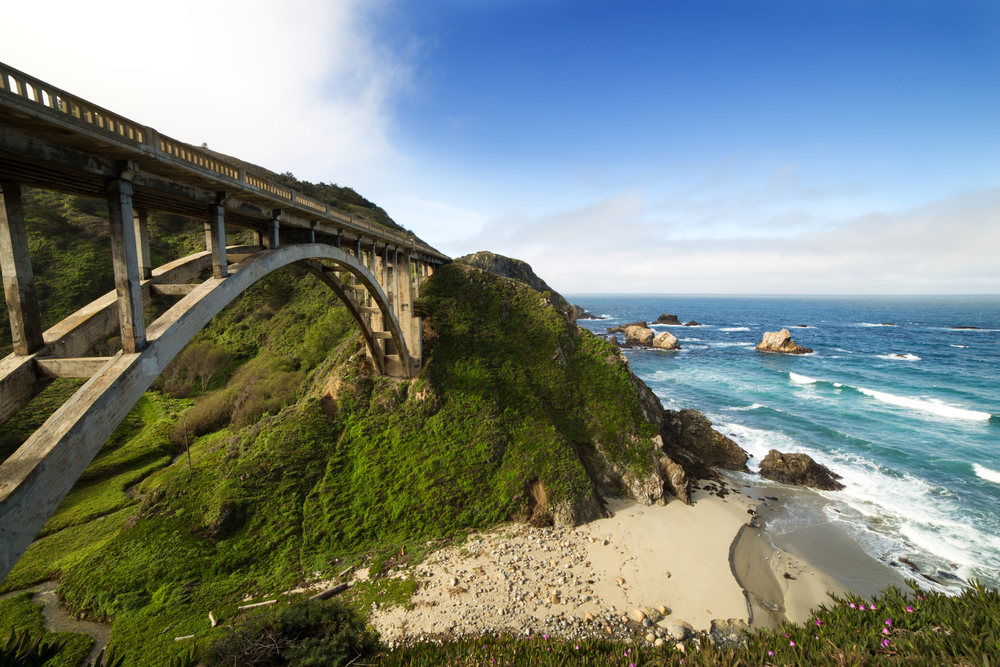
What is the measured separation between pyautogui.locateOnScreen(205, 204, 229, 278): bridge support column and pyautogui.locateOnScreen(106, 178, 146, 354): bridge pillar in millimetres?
2009

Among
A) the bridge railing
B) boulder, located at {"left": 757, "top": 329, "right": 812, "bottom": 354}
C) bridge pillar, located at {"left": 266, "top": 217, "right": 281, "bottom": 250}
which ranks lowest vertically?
boulder, located at {"left": 757, "top": 329, "right": 812, "bottom": 354}

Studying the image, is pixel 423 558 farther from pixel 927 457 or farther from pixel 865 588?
pixel 927 457

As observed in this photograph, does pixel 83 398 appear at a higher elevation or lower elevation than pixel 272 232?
lower

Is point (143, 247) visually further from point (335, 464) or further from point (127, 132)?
point (335, 464)

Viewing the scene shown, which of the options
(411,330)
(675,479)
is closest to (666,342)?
(675,479)

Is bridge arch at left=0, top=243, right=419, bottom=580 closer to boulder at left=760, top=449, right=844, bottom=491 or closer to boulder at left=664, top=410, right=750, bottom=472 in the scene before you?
boulder at left=664, top=410, right=750, bottom=472

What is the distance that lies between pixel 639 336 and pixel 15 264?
6995 cm

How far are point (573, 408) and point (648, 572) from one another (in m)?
9.18

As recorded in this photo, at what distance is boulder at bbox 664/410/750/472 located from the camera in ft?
78.1

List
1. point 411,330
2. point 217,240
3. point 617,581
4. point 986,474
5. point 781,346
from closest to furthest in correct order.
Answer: point 217,240 → point 617,581 → point 411,330 → point 986,474 → point 781,346

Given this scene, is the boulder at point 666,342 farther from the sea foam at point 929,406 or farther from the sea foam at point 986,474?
the sea foam at point 986,474

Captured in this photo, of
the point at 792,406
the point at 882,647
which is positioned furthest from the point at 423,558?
the point at 792,406

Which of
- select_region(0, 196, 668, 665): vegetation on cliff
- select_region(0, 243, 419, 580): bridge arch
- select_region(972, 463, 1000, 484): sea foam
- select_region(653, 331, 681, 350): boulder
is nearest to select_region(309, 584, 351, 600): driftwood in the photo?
select_region(0, 196, 668, 665): vegetation on cliff

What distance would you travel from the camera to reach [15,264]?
6176mm
